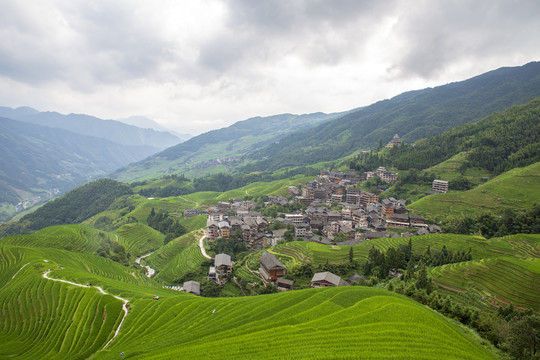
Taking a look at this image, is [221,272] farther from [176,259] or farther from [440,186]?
[440,186]

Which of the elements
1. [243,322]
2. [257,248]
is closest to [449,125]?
[257,248]

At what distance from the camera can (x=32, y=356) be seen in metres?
24.5

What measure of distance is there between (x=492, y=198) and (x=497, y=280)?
43145mm

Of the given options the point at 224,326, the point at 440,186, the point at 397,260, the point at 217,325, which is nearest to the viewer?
the point at 224,326

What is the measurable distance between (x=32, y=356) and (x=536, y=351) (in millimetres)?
42905

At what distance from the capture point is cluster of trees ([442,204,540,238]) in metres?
55.6

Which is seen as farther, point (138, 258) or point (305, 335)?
point (138, 258)

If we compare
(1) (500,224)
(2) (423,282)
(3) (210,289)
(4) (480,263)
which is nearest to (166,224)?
(3) (210,289)

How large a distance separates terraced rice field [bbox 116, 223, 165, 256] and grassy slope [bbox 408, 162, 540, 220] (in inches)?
3225

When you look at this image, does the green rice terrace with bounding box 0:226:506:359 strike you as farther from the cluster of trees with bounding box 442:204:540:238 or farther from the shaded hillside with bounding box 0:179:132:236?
the shaded hillside with bounding box 0:179:132:236

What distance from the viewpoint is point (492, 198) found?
6988 cm

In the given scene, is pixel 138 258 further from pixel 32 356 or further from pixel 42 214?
pixel 42 214

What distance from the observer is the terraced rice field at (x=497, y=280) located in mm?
34281

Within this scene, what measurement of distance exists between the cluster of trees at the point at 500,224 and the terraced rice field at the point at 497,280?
16105 mm
